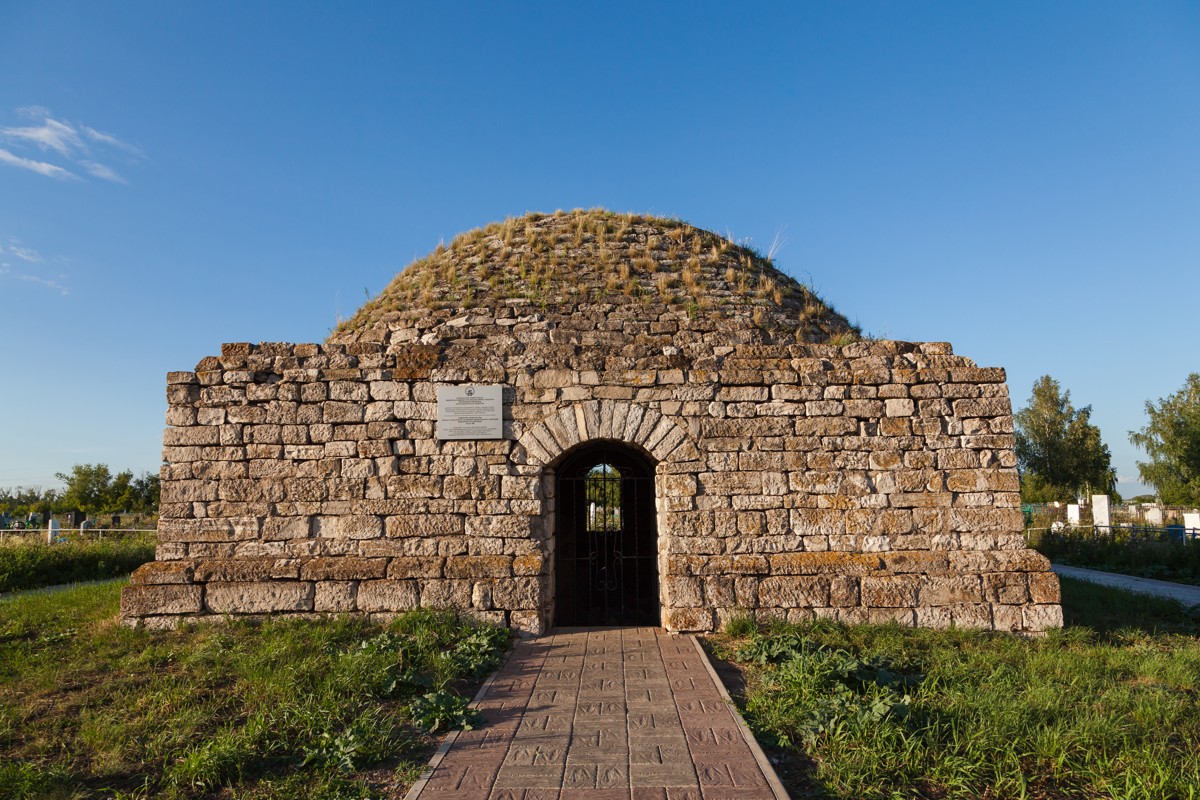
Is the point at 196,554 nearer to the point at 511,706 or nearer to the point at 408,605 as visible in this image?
the point at 408,605

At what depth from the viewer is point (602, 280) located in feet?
34.1

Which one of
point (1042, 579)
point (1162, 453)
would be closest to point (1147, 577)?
point (1042, 579)

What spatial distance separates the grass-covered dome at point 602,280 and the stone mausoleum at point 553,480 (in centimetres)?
249

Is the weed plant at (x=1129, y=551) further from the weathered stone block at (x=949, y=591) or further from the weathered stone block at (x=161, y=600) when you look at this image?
the weathered stone block at (x=161, y=600)

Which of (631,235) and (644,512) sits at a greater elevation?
(631,235)

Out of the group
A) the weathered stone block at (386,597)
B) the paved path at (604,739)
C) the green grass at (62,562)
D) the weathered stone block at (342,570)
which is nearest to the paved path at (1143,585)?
the paved path at (604,739)

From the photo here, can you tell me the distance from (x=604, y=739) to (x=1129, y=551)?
619 inches

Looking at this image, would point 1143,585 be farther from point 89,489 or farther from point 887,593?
point 89,489

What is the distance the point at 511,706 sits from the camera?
4.66 m

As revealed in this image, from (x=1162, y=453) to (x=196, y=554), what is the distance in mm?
38963

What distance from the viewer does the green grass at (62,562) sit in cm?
1191

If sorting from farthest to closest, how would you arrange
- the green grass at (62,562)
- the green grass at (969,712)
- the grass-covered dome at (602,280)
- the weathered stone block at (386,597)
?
the green grass at (62,562)
the grass-covered dome at (602,280)
the weathered stone block at (386,597)
the green grass at (969,712)

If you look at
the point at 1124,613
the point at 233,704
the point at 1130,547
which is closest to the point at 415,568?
the point at 233,704

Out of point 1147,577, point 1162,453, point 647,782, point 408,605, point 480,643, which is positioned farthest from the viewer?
point 1162,453
